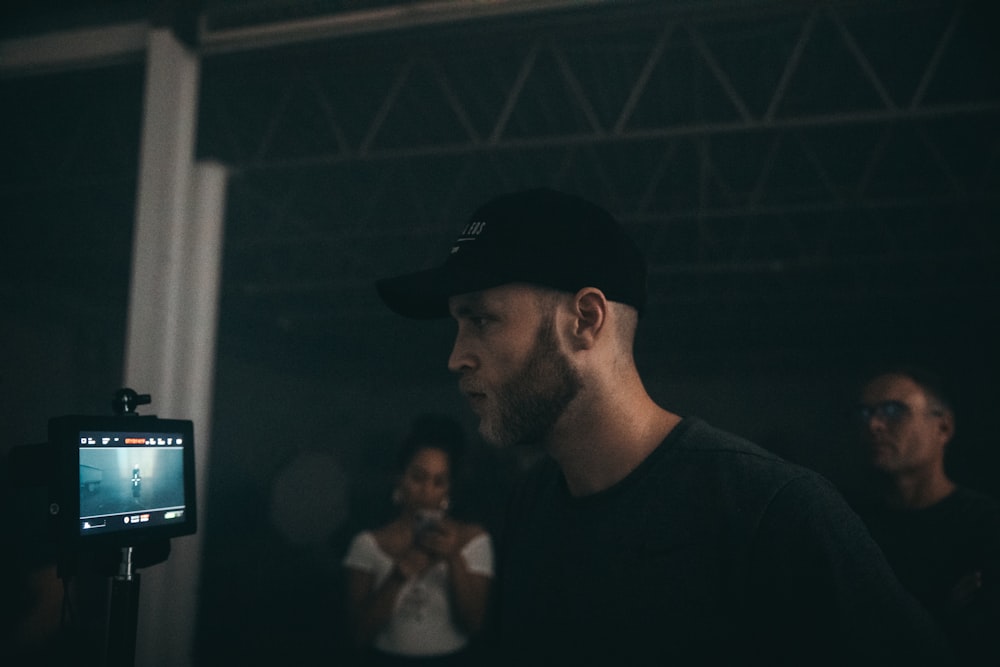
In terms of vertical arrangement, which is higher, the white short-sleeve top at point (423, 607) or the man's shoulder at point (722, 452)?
the man's shoulder at point (722, 452)

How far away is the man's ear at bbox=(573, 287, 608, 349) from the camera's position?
5.46 feet

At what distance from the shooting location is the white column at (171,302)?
4.31 meters

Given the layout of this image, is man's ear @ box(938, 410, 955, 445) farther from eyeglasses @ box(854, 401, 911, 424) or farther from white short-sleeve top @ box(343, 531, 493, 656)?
white short-sleeve top @ box(343, 531, 493, 656)

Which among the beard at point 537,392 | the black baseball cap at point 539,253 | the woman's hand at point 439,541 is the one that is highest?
the black baseball cap at point 539,253

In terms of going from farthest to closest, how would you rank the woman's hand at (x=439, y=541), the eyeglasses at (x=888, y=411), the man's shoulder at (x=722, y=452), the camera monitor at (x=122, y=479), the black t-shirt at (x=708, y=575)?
the eyeglasses at (x=888, y=411), the woman's hand at (x=439, y=541), the camera monitor at (x=122, y=479), the man's shoulder at (x=722, y=452), the black t-shirt at (x=708, y=575)

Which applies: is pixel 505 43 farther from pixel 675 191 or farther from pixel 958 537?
pixel 675 191

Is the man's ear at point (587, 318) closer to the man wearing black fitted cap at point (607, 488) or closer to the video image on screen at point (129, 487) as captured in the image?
the man wearing black fitted cap at point (607, 488)

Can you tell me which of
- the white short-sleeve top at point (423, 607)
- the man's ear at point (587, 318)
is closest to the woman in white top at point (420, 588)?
the white short-sleeve top at point (423, 607)

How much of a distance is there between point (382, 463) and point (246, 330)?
4.43 m

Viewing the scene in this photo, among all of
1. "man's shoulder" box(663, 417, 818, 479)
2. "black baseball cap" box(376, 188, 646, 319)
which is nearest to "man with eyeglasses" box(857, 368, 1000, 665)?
"man's shoulder" box(663, 417, 818, 479)

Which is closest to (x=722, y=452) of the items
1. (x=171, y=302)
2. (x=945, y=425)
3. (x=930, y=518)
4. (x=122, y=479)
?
(x=122, y=479)

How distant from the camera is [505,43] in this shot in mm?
5051

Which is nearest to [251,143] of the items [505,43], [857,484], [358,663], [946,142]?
[505,43]

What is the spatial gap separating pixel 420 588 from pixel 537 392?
6.49ft
